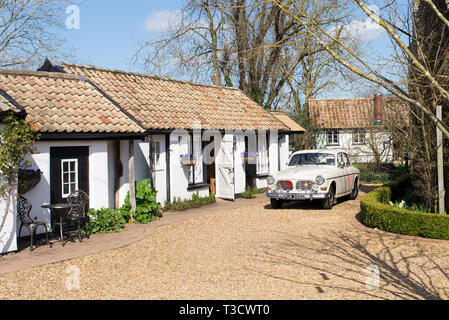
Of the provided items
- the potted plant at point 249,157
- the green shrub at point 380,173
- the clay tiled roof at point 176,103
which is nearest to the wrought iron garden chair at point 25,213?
the clay tiled roof at point 176,103

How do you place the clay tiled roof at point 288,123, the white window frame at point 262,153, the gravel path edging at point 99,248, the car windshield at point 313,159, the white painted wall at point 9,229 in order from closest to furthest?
1. the gravel path edging at point 99,248
2. the white painted wall at point 9,229
3. the car windshield at point 313,159
4. the white window frame at point 262,153
5. the clay tiled roof at point 288,123

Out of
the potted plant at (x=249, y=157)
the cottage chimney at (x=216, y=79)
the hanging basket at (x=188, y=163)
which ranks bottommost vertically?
the hanging basket at (x=188, y=163)

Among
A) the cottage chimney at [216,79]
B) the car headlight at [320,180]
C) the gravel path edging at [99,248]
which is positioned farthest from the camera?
the cottage chimney at [216,79]

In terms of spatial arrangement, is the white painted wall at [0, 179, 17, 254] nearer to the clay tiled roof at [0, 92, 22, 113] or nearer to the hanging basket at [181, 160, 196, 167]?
the clay tiled roof at [0, 92, 22, 113]

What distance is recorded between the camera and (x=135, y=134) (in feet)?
38.9

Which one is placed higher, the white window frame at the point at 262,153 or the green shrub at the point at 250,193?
the white window frame at the point at 262,153

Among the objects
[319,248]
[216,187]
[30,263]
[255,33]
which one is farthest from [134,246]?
[255,33]

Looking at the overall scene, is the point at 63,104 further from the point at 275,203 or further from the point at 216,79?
the point at 216,79

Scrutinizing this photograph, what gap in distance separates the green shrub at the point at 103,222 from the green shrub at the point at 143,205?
2.41ft

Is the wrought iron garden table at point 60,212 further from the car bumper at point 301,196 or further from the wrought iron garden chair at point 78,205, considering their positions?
the car bumper at point 301,196

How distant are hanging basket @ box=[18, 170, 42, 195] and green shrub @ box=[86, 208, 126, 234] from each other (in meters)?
1.80

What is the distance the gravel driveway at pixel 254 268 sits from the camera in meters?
6.27

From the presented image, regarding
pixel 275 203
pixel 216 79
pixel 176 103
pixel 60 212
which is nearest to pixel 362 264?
pixel 60 212

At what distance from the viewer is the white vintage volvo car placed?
13219 millimetres
